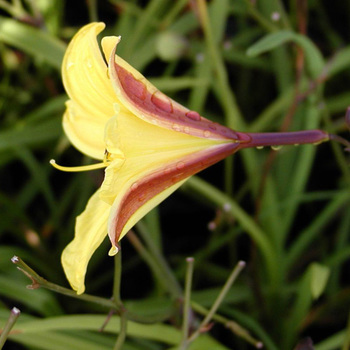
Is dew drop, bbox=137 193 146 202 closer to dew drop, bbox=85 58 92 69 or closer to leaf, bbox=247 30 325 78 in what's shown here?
dew drop, bbox=85 58 92 69

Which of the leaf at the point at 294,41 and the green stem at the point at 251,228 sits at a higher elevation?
the leaf at the point at 294,41

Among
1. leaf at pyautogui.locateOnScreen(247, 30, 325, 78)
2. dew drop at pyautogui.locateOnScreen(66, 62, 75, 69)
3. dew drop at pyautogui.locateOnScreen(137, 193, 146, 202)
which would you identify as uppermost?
leaf at pyautogui.locateOnScreen(247, 30, 325, 78)

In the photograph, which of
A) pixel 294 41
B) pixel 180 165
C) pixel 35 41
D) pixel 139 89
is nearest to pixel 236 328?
pixel 180 165

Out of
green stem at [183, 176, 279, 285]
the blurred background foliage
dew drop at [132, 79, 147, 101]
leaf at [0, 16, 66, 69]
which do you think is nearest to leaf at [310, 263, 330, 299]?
the blurred background foliage

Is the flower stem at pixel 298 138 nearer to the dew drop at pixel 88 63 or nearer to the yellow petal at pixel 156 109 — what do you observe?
the yellow petal at pixel 156 109

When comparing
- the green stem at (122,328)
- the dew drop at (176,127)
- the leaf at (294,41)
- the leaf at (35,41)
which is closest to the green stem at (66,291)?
the green stem at (122,328)

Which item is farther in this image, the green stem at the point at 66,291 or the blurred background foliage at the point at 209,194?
the blurred background foliage at the point at 209,194
